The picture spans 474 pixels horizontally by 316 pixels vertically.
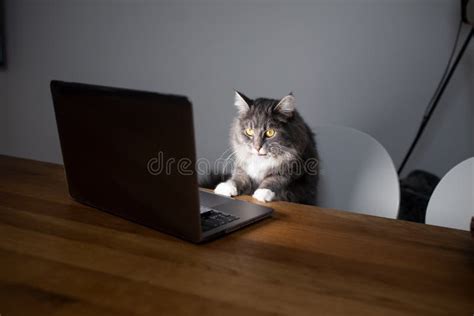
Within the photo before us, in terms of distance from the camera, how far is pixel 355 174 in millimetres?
1552

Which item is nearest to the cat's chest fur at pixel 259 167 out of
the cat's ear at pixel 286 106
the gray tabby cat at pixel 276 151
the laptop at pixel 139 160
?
the gray tabby cat at pixel 276 151

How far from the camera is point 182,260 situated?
0.74m

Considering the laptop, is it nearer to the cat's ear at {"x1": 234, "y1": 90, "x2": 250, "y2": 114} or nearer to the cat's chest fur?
the cat's chest fur

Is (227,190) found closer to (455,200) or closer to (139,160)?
(139,160)

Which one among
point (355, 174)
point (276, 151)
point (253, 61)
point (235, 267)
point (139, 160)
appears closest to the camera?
point (235, 267)

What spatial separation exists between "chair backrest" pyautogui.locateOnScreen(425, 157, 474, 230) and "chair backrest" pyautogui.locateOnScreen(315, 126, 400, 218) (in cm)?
17

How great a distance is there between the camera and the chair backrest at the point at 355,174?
1457 millimetres

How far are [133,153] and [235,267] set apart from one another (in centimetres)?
30

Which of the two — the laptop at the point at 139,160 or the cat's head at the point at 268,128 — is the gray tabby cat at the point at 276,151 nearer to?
the cat's head at the point at 268,128

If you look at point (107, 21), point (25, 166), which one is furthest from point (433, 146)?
point (107, 21)

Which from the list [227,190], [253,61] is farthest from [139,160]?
[253,61]

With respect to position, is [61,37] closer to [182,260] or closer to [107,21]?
[107,21]

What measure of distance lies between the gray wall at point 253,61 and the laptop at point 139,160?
3.90 ft

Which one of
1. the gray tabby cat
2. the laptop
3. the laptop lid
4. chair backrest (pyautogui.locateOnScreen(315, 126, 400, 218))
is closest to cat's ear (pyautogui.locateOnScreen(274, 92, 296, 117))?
the gray tabby cat
